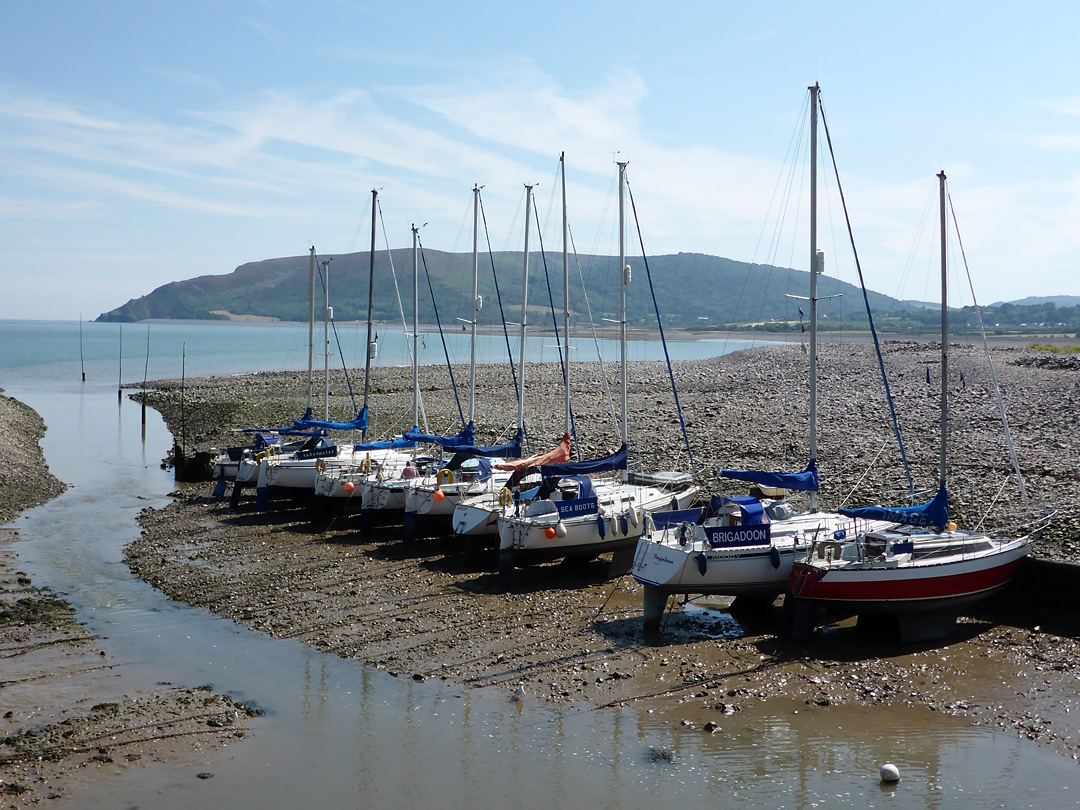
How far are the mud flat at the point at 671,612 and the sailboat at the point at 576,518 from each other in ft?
2.22

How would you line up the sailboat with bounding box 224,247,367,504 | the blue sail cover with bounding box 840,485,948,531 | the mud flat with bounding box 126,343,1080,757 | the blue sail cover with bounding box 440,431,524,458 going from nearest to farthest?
the mud flat with bounding box 126,343,1080,757
the blue sail cover with bounding box 840,485,948,531
the blue sail cover with bounding box 440,431,524,458
the sailboat with bounding box 224,247,367,504

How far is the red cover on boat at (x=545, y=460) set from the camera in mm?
22453

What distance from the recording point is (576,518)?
735 inches

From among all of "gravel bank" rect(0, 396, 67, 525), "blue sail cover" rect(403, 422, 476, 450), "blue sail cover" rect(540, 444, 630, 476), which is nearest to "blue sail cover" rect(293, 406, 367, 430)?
"blue sail cover" rect(403, 422, 476, 450)

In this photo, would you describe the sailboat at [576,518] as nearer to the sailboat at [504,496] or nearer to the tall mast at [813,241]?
the sailboat at [504,496]

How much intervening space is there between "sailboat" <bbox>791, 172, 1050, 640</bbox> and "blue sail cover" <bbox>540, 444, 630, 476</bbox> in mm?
6610

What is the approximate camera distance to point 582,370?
238 feet

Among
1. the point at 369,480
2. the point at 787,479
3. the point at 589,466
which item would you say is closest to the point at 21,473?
the point at 369,480

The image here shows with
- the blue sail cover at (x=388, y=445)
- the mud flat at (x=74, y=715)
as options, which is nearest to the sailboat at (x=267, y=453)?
the blue sail cover at (x=388, y=445)

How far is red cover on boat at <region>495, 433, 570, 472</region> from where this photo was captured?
22.5 meters

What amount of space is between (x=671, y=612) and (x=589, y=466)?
527 cm

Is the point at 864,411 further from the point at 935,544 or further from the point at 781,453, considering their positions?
the point at 935,544

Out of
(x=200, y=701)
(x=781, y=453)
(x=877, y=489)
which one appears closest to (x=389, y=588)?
(x=200, y=701)

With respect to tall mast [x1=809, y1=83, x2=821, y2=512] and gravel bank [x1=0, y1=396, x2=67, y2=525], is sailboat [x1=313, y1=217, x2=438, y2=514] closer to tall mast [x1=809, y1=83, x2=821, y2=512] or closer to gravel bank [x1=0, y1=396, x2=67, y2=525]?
gravel bank [x1=0, y1=396, x2=67, y2=525]
